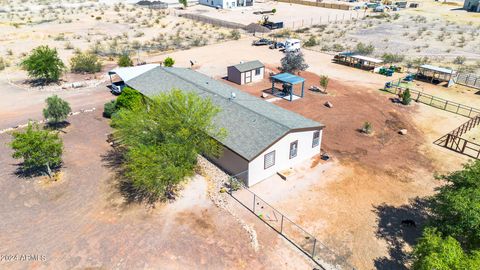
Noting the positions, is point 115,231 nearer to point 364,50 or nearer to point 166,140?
point 166,140

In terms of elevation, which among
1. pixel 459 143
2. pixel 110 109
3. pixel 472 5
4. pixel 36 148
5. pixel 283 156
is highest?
pixel 472 5

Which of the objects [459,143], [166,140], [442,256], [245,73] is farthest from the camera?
[245,73]

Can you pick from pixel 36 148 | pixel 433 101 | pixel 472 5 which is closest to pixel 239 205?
pixel 36 148

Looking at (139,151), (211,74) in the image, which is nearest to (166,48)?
(211,74)

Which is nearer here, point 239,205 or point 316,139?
point 239,205

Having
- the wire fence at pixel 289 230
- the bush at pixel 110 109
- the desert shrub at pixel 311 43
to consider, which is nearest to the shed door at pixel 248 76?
the bush at pixel 110 109

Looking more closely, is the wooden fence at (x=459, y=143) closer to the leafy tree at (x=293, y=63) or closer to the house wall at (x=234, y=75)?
the leafy tree at (x=293, y=63)

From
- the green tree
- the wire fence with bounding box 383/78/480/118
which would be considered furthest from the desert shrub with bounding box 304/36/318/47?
the green tree

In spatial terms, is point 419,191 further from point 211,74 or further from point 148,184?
point 211,74
